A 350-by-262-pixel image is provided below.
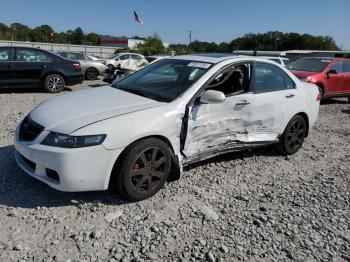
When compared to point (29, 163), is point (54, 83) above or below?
above

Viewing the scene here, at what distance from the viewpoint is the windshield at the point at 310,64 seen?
10.8 metres

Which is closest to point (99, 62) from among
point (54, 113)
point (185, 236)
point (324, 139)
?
point (324, 139)

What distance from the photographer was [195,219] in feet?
11.1

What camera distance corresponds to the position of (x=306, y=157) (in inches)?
214

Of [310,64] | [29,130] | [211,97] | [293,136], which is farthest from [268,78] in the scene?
[310,64]

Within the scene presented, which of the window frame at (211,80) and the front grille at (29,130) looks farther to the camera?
the window frame at (211,80)

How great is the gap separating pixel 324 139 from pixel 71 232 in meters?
5.27

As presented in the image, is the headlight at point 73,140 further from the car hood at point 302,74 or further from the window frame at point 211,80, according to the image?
the car hood at point 302,74

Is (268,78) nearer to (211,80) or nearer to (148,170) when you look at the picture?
(211,80)

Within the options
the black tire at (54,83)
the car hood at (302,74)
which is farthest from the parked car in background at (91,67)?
the car hood at (302,74)

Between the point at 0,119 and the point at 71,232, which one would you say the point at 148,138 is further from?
the point at 0,119

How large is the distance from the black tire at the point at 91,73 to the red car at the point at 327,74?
8.84m

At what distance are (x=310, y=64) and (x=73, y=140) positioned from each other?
32.6ft

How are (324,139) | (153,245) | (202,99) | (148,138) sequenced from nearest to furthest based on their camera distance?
1. (153,245)
2. (148,138)
3. (202,99)
4. (324,139)
